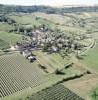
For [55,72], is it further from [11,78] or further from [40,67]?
[11,78]

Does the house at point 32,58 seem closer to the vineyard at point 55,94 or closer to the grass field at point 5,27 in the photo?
the vineyard at point 55,94

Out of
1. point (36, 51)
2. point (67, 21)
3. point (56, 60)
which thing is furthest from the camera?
point (67, 21)

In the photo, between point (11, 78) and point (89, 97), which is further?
point (11, 78)

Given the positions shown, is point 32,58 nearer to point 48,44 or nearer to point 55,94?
point 48,44

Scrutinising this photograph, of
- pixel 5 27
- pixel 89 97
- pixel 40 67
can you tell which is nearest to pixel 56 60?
pixel 40 67

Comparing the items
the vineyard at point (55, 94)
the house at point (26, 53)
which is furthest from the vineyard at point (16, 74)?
the vineyard at point (55, 94)

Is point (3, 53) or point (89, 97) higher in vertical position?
point (3, 53)
